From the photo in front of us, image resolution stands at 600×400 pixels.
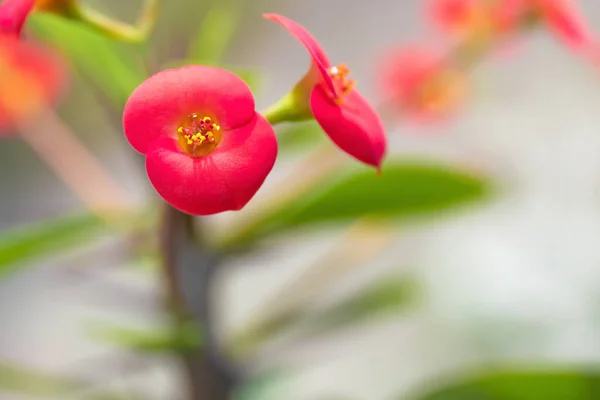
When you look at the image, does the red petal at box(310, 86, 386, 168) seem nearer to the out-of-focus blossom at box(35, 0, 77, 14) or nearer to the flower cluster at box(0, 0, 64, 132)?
the out-of-focus blossom at box(35, 0, 77, 14)

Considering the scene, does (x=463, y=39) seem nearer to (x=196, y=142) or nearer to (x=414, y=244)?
(x=196, y=142)

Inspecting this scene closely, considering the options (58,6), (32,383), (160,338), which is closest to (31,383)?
(32,383)

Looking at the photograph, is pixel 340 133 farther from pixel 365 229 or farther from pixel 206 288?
pixel 365 229

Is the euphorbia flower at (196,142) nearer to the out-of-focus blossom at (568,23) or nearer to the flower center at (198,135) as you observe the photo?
the flower center at (198,135)

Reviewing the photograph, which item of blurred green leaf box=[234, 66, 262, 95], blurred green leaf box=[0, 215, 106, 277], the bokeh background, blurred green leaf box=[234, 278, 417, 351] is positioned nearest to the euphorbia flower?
blurred green leaf box=[234, 66, 262, 95]

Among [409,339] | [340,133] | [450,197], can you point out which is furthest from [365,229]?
[409,339]

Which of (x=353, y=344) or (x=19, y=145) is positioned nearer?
(x=353, y=344)
